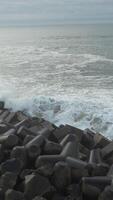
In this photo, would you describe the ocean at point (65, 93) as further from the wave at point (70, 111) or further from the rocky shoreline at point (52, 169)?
the rocky shoreline at point (52, 169)

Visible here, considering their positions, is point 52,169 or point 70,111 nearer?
point 52,169

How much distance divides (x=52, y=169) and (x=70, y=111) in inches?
310

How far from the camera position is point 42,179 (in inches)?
241

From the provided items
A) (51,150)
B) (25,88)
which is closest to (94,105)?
(25,88)

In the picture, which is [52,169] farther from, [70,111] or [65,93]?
[65,93]

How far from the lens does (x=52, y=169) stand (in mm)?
6367

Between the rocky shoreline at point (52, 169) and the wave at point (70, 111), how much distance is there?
467cm

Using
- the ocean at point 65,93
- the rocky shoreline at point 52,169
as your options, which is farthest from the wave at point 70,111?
the rocky shoreline at point 52,169

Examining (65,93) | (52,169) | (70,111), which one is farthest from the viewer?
(65,93)

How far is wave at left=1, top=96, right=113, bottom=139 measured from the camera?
12969 mm

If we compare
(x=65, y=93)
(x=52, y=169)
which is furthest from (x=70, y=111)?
(x=52, y=169)

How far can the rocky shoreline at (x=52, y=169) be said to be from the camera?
20.0ft

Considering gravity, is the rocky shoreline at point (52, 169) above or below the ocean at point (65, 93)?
above

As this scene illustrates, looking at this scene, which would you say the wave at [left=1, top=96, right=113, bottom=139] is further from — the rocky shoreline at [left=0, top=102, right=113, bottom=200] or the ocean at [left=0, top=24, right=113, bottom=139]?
the rocky shoreline at [left=0, top=102, right=113, bottom=200]
